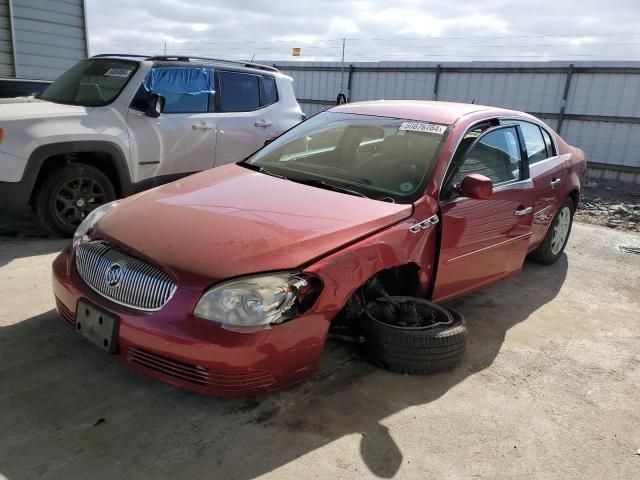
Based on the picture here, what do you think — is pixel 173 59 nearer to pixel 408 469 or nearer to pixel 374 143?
pixel 374 143

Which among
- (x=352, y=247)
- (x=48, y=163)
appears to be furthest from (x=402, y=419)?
(x=48, y=163)

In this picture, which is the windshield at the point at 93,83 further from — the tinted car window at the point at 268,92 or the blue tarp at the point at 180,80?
the tinted car window at the point at 268,92

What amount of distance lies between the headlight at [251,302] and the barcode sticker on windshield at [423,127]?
1.68 m

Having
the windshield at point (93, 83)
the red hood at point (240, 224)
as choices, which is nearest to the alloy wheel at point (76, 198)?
the windshield at point (93, 83)

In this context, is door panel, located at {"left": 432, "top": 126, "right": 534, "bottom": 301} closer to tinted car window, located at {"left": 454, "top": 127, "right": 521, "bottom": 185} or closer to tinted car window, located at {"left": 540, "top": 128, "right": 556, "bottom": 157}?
tinted car window, located at {"left": 454, "top": 127, "right": 521, "bottom": 185}

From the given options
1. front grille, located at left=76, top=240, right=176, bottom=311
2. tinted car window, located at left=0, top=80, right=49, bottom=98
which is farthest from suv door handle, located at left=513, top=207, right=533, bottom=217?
tinted car window, located at left=0, top=80, right=49, bottom=98

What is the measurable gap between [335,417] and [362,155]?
177 cm

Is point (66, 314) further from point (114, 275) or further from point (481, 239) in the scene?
point (481, 239)

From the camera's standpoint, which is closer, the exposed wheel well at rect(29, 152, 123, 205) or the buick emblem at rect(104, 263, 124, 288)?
the buick emblem at rect(104, 263, 124, 288)

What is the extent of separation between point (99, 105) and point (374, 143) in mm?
2995

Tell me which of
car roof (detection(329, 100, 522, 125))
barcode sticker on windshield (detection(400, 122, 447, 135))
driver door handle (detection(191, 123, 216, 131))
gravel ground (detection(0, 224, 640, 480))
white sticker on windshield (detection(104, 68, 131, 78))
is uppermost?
white sticker on windshield (detection(104, 68, 131, 78))

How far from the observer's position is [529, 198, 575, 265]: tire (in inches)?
201

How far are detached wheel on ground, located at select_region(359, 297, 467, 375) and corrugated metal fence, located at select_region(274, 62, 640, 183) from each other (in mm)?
9946

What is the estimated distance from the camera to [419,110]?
12.8 feet
